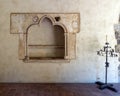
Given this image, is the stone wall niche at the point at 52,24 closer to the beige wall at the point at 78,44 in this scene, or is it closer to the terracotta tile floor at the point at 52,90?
the beige wall at the point at 78,44

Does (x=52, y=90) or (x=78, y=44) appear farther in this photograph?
(x=78, y=44)

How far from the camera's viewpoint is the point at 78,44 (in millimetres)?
6418

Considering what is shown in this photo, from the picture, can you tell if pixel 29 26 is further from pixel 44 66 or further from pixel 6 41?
pixel 44 66

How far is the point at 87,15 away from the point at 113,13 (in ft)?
2.39

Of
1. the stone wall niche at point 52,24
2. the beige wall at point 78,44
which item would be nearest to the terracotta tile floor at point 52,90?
the beige wall at point 78,44

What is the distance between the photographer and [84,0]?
20.9 feet

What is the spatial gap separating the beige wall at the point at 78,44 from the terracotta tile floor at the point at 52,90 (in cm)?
31

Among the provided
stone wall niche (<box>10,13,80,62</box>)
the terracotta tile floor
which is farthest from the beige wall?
the terracotta tile floor

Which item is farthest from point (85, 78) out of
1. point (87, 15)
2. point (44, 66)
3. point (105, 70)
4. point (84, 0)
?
point (84, 0)

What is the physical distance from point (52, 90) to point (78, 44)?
1.58 metres

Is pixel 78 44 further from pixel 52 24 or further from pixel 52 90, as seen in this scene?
pixel 52 90

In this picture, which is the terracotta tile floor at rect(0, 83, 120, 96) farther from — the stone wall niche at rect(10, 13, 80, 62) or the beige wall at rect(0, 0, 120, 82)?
the stone wall niche at rect(10, 13, 80, 62)

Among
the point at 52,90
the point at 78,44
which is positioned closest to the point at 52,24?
the point at 78,44

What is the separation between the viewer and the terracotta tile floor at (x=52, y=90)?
5.23m
